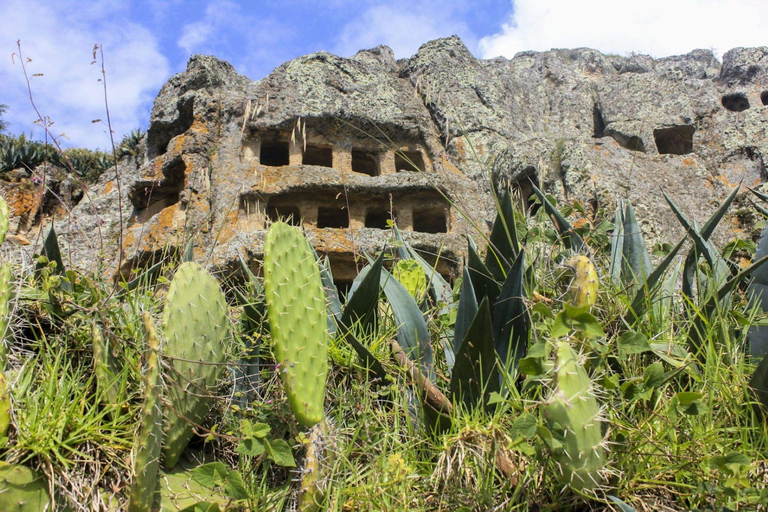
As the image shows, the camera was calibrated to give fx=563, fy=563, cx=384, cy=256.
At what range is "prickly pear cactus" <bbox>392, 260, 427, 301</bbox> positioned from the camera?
2.46 meters

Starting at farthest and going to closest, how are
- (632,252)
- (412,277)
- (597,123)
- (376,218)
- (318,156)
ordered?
(597,123) → (318,156) → (376,218) → (412,277) → (632,252)

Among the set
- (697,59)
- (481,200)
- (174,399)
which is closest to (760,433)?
(174,399)

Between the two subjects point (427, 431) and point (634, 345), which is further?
point (427, 431)

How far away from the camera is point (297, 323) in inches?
65.0

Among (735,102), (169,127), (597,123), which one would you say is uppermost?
(735,102)

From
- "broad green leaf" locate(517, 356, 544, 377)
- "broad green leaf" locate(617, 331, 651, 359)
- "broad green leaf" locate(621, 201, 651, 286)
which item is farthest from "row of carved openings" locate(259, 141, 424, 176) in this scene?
"broad green leaf" locate(517, 356, 544, 377)

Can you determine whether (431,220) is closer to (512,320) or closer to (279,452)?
(512,320)

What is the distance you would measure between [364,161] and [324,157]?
606mm

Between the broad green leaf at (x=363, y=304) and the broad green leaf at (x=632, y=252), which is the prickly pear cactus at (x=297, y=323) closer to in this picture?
the broad green leaf at (x=363, y=304)

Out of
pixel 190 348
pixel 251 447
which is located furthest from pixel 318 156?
pixel 251 447

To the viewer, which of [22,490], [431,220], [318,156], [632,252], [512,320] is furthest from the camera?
[318,156]

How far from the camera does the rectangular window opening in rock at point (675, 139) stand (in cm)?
762

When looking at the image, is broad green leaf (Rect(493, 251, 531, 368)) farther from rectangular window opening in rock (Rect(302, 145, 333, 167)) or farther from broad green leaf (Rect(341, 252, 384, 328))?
rectangular window opening in rock (Rect(302, 145, 333, 167))

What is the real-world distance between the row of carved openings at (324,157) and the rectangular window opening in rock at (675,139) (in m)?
3.38
